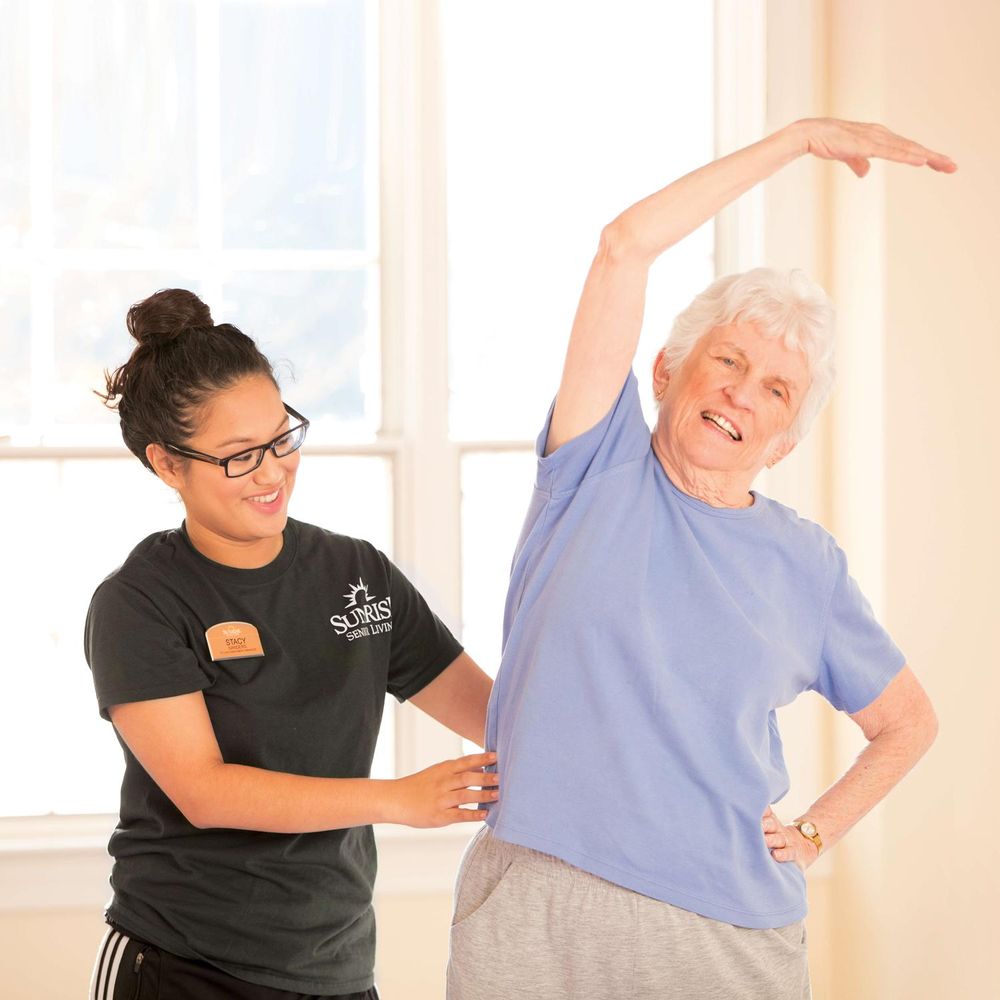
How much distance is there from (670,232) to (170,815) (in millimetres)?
1091

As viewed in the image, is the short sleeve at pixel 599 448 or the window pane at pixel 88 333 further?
the window pane at pixel 88 333

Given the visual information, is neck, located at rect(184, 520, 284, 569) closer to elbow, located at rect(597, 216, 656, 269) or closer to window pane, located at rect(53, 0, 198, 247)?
elbow, located at rect(597, 216, 656, 269)

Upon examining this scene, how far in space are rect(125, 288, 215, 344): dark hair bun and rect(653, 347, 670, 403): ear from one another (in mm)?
675

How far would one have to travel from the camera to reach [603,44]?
3.05 m

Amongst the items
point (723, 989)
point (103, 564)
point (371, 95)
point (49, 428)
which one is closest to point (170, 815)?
point (723, 989)

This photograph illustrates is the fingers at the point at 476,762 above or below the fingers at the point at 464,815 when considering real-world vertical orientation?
above

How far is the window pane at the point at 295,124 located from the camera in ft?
9.78

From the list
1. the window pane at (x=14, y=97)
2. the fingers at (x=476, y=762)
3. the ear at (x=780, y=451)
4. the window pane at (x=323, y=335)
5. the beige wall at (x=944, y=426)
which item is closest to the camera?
the fingers at (x=476, y=762)

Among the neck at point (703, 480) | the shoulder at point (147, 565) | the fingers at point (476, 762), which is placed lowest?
the fingers at point (476, 762)

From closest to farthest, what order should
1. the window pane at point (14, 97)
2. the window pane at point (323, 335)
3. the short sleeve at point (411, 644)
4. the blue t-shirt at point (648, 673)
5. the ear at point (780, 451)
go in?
1. the blue t-shirt at point (648, 673)
2. the ear at point (780, 451)
3. the short sleeve at point (411, 644)
4. the window pane at point (14, 97)
5. the window pane at point (323, 335)

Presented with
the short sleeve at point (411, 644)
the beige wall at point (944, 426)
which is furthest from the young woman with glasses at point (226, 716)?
the beige wall at point (944, 426)

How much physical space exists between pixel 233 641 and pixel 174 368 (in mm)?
398

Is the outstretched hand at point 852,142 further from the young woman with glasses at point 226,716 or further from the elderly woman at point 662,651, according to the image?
the young woman with glasses at point 226,716

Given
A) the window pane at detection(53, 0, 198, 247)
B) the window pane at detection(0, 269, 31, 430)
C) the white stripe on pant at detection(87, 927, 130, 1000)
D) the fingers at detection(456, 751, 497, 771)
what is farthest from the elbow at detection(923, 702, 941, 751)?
the window pane at detection(0, 269, 31, 430)
